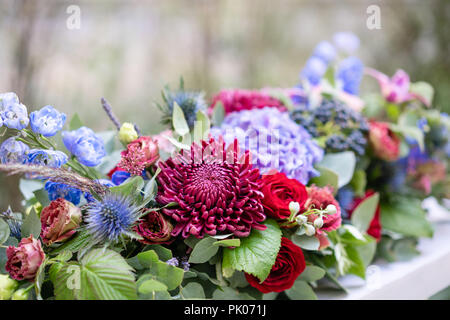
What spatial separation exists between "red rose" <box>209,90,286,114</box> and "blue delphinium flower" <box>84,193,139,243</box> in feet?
0.97

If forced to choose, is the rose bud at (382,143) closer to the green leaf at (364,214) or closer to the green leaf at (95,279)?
the green leaf at (364,214)

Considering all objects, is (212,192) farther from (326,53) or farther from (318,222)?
(326,53)

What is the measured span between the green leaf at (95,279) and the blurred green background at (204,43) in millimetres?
978

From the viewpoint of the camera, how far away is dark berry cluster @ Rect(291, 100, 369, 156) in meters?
0.70

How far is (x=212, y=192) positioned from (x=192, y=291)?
115 millimetres

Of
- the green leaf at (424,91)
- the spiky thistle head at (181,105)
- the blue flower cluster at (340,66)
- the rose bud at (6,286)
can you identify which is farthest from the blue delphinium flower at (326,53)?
the rose bud at (6,286)

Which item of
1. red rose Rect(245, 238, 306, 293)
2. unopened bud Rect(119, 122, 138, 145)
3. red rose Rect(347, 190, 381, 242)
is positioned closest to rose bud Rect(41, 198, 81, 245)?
unopened bud Rect(119, 122, 138, 145)

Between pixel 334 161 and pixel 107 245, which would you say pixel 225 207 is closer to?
pixel 107 245

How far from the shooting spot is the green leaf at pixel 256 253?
0.45 m

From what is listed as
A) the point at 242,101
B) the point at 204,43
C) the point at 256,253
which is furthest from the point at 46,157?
the point at 204,43

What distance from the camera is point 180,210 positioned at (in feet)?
1.52

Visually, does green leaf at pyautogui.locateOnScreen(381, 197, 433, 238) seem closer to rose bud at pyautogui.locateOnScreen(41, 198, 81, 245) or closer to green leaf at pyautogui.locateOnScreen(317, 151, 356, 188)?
green leaf at pyautogui.locateOnScreen(317, 151, 356, 188)

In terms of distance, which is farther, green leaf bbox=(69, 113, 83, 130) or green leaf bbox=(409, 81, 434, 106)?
green leaf bbox=(409, 81, 434, 106)

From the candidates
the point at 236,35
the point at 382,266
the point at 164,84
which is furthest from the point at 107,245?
the point at 236,35
